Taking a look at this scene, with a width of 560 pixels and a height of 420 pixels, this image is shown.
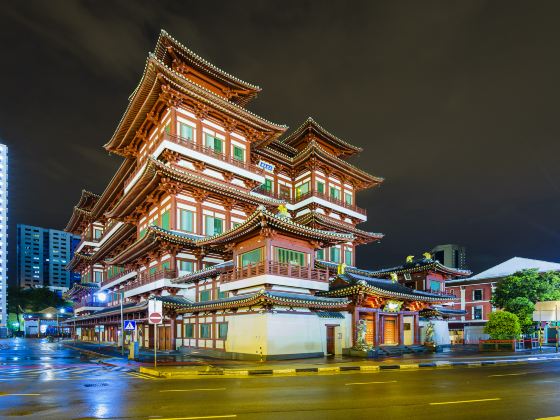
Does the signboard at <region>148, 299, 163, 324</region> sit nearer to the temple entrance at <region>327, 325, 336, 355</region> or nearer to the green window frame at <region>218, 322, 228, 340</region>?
the green window frame at <region>218, 322, 228, 340</region>

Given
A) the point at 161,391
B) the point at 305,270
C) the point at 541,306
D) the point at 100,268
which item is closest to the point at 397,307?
the point at 305,270

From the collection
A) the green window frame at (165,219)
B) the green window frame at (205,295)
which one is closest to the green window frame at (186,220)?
the green window frame at (165,219)

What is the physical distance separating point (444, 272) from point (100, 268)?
5201 centimetres

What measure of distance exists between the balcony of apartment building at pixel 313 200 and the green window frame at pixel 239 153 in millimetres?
7019

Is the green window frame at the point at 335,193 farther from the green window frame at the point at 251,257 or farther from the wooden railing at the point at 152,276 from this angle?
the green window frame at the point at 251,257

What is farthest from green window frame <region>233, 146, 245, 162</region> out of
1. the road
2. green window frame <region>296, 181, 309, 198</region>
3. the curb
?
the road

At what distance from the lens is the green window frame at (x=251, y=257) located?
31.0 meters

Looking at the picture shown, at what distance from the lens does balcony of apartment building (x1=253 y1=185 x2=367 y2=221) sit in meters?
53.7

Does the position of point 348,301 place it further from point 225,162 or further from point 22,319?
point 22,319

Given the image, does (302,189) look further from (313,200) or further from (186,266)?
(186,266)

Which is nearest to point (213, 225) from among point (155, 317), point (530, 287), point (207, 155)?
point (207, 155)

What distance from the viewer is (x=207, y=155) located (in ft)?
138

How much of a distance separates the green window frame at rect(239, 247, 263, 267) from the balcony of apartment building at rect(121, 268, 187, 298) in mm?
8198

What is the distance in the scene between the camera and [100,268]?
2805 inches
